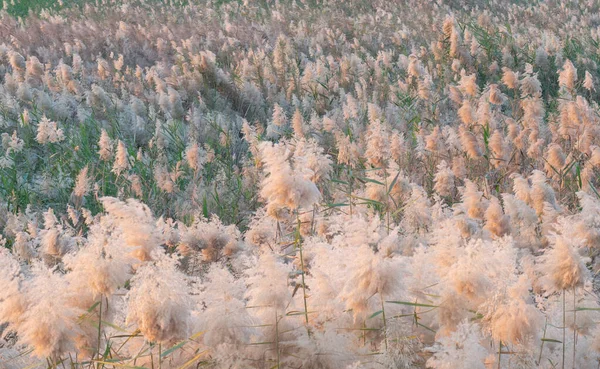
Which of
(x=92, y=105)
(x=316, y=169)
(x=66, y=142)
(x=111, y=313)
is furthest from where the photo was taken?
(x=92, y=105)

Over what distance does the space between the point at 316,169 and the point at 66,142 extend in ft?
12.2

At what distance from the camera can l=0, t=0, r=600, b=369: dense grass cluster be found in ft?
6.33

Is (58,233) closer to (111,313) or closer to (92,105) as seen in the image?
(111,313)

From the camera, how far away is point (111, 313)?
1.96 m

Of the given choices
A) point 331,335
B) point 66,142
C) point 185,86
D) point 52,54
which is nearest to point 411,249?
point 331,335

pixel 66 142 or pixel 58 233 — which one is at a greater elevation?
pixel 58 233

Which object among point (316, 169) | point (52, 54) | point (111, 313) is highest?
point (111, 313)

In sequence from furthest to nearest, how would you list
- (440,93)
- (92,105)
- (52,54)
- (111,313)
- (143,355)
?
(52,54), (440,93), (92,105), (143,355), (111,313)

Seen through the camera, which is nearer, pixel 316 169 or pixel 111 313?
pixel 111 313

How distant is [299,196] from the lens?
6.93 ft

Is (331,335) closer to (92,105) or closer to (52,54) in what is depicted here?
(92,105)

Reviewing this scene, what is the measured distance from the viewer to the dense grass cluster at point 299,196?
Result: 1.93 meters

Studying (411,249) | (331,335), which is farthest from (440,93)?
(331,335)

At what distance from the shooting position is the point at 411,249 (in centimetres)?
315
